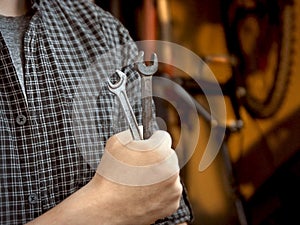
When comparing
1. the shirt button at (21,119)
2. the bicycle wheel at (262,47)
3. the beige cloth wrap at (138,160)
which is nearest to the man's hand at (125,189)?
the beige cloth wrap at (138,160)

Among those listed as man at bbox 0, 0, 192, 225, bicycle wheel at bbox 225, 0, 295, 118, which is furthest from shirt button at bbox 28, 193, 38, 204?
bicycle wheel at bbox 225, 0, 295, 118

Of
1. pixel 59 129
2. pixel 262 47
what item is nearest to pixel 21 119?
pixel 59 129

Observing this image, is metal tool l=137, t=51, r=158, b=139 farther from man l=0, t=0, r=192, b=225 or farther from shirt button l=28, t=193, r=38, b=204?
shirt button l=28, t=193, r=38, b=204

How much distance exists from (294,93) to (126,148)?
122 cm

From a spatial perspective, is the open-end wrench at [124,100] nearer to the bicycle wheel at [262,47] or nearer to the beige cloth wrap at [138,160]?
the beige cloth wrap at [138,160]

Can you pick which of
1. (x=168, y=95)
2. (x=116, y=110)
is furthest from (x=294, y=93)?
(x=116, y=110)

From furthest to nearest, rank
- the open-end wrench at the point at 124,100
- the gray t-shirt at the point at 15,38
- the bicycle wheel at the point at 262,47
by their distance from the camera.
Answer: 1. the bicycle wheel at the point at 262,47
2. the gray t-shirt at the point at 15,38
3. the open-end wrench at the point at 124,100

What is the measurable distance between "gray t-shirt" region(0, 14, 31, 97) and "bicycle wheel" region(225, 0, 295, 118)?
1.16 meters

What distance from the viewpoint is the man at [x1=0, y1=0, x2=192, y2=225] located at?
67 centimetres

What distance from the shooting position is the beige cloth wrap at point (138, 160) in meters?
0.65

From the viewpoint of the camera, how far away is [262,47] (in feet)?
6.29

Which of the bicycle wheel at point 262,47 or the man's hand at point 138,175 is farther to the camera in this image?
the bicycle wheel at point 262,47

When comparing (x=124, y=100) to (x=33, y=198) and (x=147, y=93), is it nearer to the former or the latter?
(x=147, y=93)

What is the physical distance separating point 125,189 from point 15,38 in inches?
10.3
